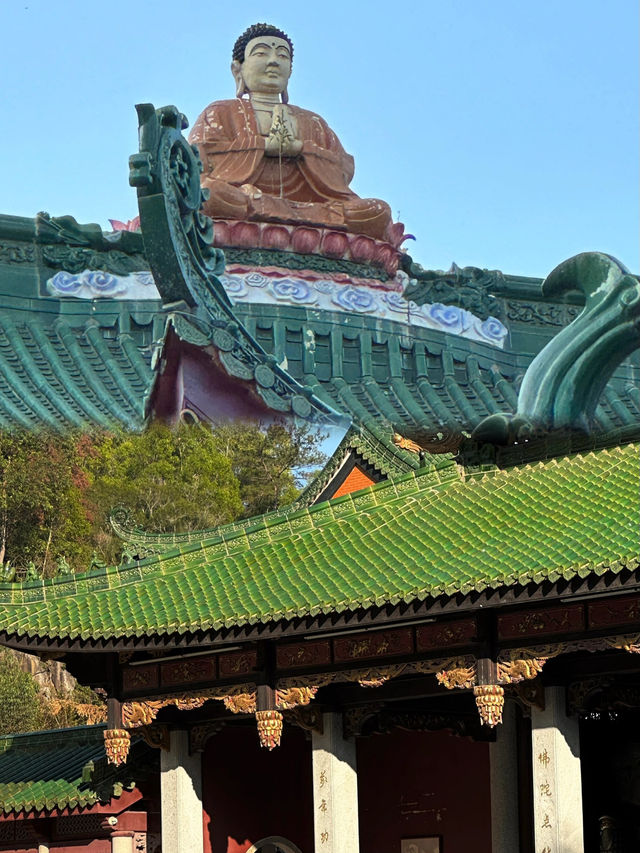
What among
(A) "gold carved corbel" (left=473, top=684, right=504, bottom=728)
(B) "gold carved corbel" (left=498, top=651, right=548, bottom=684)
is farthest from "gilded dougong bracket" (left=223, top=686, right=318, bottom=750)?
(B) "gold carved corbel" (left=498, top=651, right=548, bottom=684)

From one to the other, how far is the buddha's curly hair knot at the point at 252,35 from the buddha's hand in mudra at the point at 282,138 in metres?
1.55

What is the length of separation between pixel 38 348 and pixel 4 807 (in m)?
10.9

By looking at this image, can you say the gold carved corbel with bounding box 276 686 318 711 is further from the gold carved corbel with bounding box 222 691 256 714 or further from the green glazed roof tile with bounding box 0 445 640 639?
the green glazed roof tile with bounding box 0 445 640 639

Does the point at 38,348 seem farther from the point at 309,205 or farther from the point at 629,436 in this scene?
the point at 629,436

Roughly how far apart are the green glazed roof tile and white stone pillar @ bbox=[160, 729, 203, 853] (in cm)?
154

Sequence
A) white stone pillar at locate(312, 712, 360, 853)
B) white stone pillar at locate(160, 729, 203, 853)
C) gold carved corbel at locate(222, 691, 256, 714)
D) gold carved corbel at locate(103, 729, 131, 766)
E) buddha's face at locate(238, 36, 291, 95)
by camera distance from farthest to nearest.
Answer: buddha's face at locate(238, 36, 291, 95), white stone pillar at locate(160, 729, 203, 853), gold carved corbel at locate(103, 729, 131, 766), gold carved corbel at locate(222, 691, 256, 714), white stone pillar at locate(312, 712, 360, 853)

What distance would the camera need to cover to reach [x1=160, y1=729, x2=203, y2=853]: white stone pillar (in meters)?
15.8

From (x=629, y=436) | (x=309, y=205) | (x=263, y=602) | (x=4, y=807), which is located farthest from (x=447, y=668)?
(x=309, y=205)

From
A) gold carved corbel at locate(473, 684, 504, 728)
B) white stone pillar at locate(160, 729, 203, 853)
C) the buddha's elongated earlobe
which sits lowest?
white stone pillar at locate(160, 729, 203, 853)

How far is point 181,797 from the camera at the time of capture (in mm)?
15836

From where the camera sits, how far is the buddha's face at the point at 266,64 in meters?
32.1

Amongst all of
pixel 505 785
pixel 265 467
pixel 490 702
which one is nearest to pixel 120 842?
pixel 505 785

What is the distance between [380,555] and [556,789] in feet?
9.07

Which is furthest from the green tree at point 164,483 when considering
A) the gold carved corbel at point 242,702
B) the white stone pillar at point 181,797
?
the gold carved corbel at point 242,702
